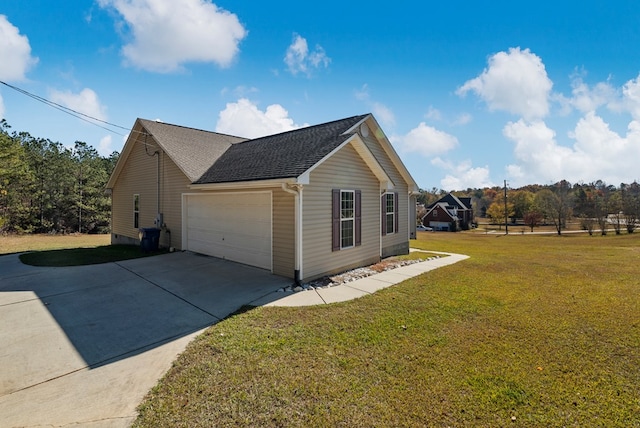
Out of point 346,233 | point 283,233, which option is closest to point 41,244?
point 283,233

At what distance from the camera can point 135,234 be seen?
14.8 metres

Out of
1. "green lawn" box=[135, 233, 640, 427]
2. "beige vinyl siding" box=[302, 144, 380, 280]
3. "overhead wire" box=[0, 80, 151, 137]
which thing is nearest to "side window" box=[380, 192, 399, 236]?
"beige vinyl siding" box=[302, 144, 380, 280]

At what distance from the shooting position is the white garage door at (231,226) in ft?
28.8

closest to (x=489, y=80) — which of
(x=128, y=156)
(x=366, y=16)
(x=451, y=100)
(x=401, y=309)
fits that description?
(x=451, y=100)

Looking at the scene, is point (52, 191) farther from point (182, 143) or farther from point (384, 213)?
point (384, 213)

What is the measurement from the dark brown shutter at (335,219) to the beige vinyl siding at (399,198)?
13.0 ft

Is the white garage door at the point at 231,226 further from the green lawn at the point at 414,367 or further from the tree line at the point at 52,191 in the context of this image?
the tree line at the point at 52,191

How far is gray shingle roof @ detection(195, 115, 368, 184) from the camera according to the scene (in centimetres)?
834

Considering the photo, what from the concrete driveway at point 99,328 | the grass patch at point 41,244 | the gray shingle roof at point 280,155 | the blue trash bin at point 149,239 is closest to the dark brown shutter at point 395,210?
the gray shingle roof at point 280,155

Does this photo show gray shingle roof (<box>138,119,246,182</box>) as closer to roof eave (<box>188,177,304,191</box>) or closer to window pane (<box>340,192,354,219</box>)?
roof eave (<box>188,177,304,191</box>)

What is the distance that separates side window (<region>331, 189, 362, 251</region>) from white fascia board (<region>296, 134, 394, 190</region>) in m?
1.09

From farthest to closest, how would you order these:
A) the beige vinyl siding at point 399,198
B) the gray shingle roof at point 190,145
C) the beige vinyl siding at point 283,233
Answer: the beige vinyl siding at point 399,198, the gray shingle roof at point 190,145, the beige vinyl siding at point 283,233

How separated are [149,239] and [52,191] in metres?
20.9

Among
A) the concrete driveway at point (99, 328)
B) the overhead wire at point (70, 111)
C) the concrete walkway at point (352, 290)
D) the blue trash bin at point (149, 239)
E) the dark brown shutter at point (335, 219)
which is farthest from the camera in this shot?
the blue trash bin at point (149, 239)
